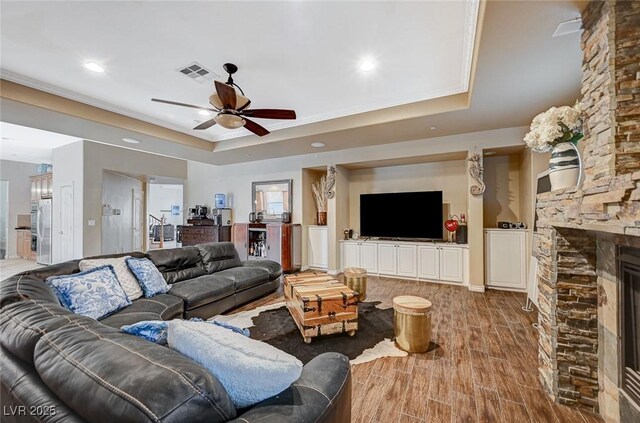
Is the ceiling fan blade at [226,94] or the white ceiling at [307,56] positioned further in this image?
the ceiling fan blade at [226,94]

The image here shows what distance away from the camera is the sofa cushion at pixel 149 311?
7.09 feet

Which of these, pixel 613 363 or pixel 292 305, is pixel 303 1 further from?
pixel 613 363

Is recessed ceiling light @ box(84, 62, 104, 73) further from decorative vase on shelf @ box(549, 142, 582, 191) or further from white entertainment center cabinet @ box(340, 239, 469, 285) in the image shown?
white entertainment center cabinet @ box(340, 239, 469, 285)

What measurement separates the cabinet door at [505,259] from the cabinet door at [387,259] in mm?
1543

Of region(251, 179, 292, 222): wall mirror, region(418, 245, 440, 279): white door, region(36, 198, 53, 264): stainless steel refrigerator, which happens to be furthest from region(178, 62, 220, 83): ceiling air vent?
region(36, 198, 53, 264): stainless steel refrigerator

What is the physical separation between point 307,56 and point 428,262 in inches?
157

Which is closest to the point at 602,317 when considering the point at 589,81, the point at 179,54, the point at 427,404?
the point at 427,404

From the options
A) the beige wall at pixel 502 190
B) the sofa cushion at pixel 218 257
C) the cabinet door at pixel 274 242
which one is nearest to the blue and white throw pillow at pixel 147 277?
the sofa cushion at pixel 218 257

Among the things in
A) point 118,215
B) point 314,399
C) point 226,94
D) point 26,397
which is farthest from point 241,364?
point 118,215

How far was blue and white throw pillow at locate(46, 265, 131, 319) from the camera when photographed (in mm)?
2127

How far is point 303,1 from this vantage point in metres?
2.06

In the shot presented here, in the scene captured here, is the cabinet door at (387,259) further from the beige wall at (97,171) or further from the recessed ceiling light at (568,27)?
the beige wall at (97,171)

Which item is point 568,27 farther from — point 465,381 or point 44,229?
point 44,229

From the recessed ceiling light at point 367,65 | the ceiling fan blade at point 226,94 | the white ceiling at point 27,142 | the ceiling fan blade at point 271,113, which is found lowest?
the ceiling fan blade at point 271,113
